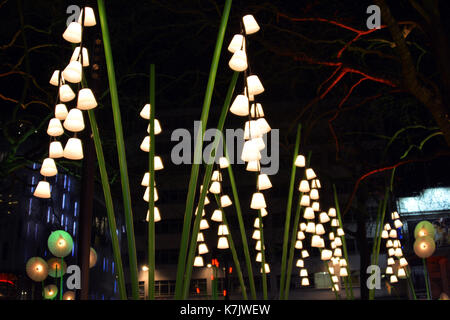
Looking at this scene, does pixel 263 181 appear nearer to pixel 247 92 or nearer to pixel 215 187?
pixel 215 187

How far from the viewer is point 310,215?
32.6 feet

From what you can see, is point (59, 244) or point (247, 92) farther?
point (59, 244)

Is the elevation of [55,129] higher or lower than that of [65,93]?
lower

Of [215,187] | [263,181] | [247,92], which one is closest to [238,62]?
[247,92]

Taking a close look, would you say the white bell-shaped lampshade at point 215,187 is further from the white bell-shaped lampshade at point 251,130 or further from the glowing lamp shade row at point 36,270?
the glowing lamp shade row at point 36,270

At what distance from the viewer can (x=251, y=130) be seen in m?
5.30

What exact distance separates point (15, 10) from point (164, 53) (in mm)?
3547

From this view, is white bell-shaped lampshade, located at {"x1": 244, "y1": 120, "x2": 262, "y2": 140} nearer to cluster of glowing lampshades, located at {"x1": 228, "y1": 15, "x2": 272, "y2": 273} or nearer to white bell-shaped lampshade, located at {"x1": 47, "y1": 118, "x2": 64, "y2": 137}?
cluster of glowing lampshades, located at {"x1": 228, "y1": 15, "x2": 272, "y2": 273}

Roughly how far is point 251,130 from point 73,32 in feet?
6.70

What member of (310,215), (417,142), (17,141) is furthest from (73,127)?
→ (417,142)

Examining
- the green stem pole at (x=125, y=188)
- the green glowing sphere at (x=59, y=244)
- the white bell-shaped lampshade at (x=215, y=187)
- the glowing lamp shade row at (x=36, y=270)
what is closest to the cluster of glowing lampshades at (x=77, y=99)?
the green stem pole at (x=125, y=188)

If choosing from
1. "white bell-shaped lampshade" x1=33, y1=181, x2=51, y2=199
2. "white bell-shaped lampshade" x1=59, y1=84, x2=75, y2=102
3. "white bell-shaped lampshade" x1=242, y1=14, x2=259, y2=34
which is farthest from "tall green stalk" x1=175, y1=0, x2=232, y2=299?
"white bell-shaped lampshade" x1=33, y1=181, x2=51, y2=199

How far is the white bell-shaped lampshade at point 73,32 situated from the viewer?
4.98 meters
